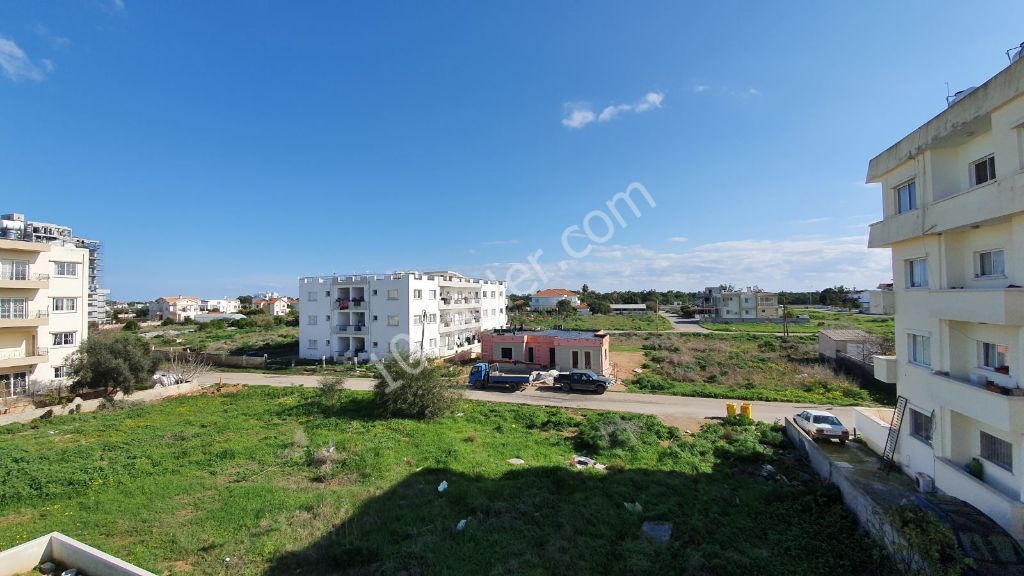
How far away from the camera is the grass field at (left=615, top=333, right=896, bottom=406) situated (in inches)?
963

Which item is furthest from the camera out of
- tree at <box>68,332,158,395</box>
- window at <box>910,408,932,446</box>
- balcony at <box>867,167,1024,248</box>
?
tree at <box>68,332,158,395</box>

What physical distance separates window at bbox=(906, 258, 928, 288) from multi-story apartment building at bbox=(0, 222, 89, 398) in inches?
1578

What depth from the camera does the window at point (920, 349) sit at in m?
11.9

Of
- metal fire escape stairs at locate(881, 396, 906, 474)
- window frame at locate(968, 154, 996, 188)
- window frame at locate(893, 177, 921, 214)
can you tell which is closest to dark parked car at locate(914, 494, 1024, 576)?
metal fire escape stairs at locate(881, 396, 906, 474)

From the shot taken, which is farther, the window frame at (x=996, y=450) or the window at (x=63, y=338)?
the window at (x=63, y=338)

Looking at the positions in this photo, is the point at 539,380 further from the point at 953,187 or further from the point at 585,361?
the point at 953,187

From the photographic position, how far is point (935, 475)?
11211 mm

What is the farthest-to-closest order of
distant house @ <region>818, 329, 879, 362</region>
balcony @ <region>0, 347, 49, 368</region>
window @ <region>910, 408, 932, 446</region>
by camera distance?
1. distant house @ <region>818, 329, 879, 362</region>
2. balcony @ <region>0, 347, 49, 368</region>
3. window @ <region>910, 408, 932, 446</region>

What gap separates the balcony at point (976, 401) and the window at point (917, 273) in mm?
2748

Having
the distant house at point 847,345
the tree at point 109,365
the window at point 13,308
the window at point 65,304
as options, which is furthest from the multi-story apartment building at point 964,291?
the window at point 65,304

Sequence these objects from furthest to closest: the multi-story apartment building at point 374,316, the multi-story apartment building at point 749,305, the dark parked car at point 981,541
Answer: the multi-story apartment building at point 749,305 < the multi-story apartment building at point 374,316 < the dark parked car at point 981,541

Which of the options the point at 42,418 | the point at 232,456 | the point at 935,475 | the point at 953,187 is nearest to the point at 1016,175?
the point at 953,187

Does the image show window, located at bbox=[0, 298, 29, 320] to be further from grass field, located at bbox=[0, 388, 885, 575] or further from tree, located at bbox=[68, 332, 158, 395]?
grass field, located at bbox=[0, 388, 885, 575]

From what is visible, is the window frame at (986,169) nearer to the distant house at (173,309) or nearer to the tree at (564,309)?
the tree at (564,309)
